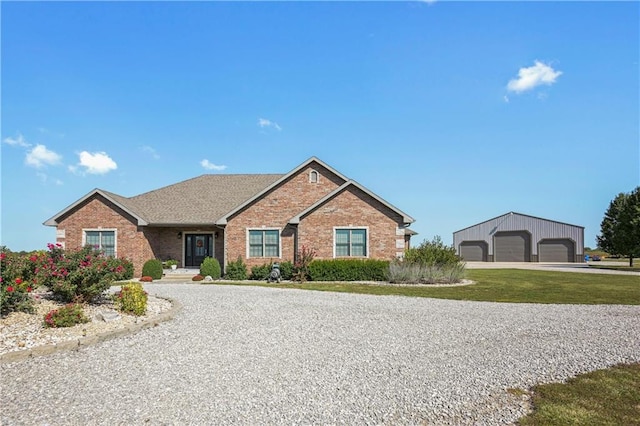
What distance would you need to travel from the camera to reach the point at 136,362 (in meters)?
6.62

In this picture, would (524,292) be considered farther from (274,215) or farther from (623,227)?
(623,227)

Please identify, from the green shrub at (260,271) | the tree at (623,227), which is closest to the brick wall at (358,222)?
the green shrub at (260,271)

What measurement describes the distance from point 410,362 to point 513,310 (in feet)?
21.1

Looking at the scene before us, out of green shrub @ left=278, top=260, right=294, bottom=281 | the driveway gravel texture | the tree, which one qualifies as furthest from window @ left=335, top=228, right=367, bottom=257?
the tree

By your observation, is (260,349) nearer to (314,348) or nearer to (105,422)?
(314,348)

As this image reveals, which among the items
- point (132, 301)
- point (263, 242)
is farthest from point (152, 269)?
point (132, 301)

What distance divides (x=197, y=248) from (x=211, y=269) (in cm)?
343

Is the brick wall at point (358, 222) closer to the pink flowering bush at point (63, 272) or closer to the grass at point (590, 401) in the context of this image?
the pink flowering bush at point (63, 272)

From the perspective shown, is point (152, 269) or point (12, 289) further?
point (152, 269)

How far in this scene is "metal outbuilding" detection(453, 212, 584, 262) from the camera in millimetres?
48031

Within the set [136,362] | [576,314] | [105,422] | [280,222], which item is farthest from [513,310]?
[280,222]

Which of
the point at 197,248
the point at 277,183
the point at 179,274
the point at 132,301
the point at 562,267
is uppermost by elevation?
the point at 277,183

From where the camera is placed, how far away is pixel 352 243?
2242cm

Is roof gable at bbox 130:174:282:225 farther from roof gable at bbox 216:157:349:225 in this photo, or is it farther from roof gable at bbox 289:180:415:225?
roof gable at bbox 289:180:415:225
